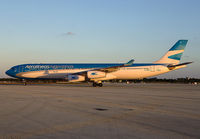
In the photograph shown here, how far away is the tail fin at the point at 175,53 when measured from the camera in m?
35.1

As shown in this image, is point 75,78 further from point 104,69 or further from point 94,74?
point 104,69

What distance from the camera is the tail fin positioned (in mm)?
35125

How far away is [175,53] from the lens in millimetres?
35312

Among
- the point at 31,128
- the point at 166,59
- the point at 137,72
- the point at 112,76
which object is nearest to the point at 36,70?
the point at 112,76

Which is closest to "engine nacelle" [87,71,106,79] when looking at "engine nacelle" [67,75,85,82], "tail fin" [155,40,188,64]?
"engine nacelle" [67,75,85,82]

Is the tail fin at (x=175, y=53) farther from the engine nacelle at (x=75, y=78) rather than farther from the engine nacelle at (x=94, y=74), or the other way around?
the engine nacelle at (x=75, y=78)

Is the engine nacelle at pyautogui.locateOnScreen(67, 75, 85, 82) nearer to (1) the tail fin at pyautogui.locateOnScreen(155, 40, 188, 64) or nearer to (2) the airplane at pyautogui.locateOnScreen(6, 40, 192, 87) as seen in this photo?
Answer: (2) the airplane at pyautogui.locateOnScreen(6, 40, 192, 87)

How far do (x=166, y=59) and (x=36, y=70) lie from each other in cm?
2225

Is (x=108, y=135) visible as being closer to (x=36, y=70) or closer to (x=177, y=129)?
(x=177, y=129)

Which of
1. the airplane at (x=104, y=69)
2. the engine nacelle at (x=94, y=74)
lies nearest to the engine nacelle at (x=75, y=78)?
the airplane at (x=104, y=69)

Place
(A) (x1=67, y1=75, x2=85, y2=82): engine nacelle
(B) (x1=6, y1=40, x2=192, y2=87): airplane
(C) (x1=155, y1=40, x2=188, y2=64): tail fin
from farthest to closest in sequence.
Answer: (C) (x1=155, y1=40, x2=188, y2=64): tail fin → (B) (x1=6, y1=40, x2=192, y2=87): airplane → (A) (x1=67, y1=75, x2=85, y2=82): engine nacelle

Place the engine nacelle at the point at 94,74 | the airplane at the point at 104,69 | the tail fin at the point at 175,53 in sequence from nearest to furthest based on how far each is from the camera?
the engine nacelle at the point at 94,74
the airplane at the point at 104,69
the tail fin at the point at 175,53

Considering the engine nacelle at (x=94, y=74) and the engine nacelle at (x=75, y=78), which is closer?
the engine nacelle at (x=75, y=78)

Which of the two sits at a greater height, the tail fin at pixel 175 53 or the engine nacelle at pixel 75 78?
the tail fin at pixel 175 53
